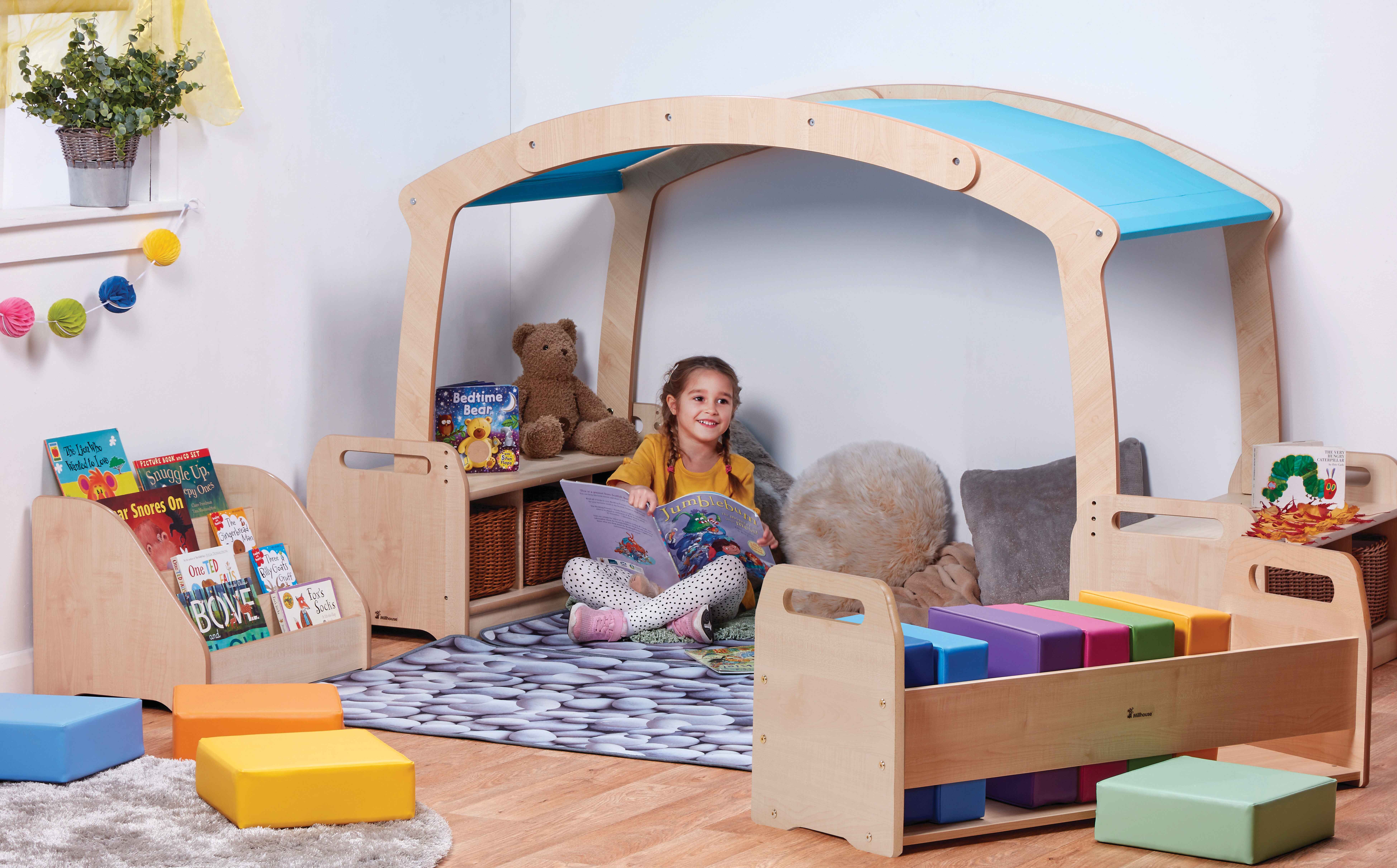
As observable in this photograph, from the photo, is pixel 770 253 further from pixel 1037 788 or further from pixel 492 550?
pixel 1037 788

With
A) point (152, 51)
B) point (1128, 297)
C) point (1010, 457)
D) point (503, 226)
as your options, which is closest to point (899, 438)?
point (1010, 457)

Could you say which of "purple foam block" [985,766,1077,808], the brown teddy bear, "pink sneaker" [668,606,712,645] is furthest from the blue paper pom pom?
"purple foam block" [985,766,1077,808]

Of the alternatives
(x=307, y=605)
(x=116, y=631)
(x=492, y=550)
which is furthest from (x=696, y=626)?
(x=116, y=631)

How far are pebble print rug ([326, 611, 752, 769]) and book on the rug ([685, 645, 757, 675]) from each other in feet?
0.06

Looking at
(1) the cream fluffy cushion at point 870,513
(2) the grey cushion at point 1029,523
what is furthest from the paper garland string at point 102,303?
(2) the grey cushion at point 1029,523

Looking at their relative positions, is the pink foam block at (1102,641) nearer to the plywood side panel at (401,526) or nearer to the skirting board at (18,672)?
the plywood side panel at (401,526)

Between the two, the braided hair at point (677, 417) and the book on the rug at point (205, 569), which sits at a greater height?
the braided hair at point (677, 417)

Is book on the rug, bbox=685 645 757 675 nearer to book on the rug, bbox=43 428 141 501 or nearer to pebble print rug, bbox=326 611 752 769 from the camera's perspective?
pebble print rug, bbox=326 611 752 769

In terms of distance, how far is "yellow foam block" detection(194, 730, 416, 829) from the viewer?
2.24 metres

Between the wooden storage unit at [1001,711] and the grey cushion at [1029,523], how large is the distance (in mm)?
926

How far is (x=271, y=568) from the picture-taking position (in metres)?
3.35

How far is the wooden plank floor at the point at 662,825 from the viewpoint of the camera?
215 cm

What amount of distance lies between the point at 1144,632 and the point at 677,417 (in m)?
1.78

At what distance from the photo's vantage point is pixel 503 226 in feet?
15.0
